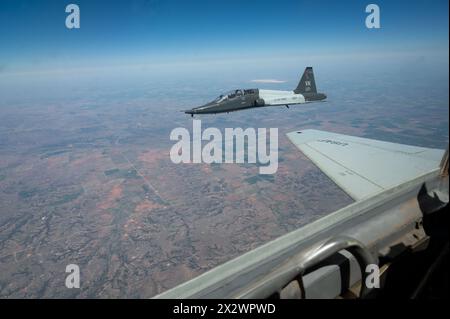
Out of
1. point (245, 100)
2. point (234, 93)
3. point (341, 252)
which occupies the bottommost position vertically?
point (341, 252)

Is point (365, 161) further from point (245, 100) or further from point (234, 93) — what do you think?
point (234, 93)

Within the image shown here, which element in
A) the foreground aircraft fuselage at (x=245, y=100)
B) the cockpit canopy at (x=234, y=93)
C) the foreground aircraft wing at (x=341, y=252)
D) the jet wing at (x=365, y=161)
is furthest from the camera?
the cockpit canopy at (x=234, y=93)

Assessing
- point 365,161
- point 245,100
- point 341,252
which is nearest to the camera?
point 341,252

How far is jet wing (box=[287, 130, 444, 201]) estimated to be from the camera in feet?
18.5

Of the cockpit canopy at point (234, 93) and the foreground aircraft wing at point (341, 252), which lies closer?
the foreground aircraft wing at point (341, 252)

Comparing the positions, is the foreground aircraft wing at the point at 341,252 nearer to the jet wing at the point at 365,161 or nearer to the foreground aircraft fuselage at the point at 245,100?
the jet wing at the point at 365,161

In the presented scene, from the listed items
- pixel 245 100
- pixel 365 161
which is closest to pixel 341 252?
pixel 365 161

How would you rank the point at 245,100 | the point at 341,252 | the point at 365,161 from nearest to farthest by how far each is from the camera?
the point at 341,252 < the point at 365,161 < the point at 245,100

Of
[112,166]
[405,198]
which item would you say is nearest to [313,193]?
[405,198]

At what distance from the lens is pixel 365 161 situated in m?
7.20

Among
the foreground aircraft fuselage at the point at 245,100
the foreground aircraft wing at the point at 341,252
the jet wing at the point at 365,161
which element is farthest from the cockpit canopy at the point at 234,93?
the foreground aircraft wing at the point at 341,252

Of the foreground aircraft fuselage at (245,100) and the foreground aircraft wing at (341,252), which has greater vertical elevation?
the foreground aircraft fuselage at (245,100)

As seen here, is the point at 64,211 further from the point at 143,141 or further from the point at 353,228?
the point at 353,228

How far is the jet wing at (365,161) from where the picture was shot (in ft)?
18.5
